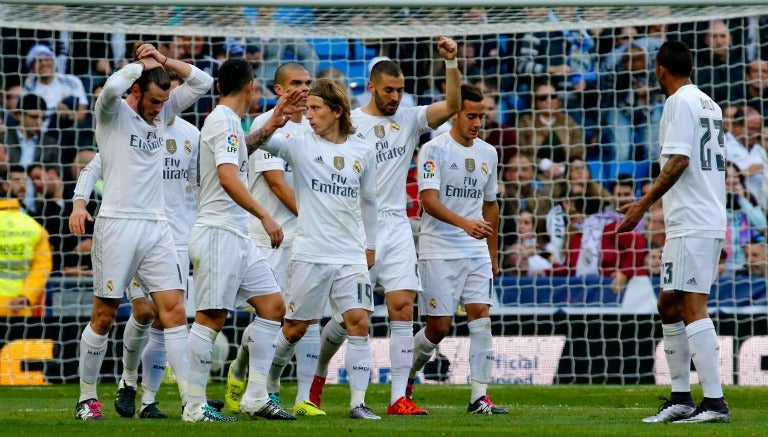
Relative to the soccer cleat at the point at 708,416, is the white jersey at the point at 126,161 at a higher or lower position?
higher

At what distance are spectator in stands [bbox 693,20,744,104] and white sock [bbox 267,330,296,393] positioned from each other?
7.25m

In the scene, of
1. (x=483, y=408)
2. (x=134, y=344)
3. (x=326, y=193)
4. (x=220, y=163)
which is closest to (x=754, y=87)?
(x=483, y=408)

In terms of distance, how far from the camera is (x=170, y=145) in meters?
9.57

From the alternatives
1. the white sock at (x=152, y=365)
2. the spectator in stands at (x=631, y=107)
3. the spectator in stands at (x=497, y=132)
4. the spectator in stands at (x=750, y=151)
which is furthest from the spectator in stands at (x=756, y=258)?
the white sock at (x=152, y=365)

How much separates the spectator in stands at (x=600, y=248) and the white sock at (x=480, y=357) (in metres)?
5.03

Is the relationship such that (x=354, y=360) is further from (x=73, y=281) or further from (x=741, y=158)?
(x=741, y=158)

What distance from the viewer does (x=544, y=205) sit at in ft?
48.8

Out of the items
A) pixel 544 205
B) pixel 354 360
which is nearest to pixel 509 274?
pixel 544 205

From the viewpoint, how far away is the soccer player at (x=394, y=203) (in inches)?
353

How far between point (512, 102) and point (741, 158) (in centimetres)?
271

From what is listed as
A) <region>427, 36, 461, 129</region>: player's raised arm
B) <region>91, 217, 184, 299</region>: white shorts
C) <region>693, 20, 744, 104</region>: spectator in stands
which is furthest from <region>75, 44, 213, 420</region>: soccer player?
<region>693, 20, 744, 104</region>: spectator in stands

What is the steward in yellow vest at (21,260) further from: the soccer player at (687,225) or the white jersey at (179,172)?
the soccer player at (687,225)

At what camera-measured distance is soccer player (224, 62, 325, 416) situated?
29.7ft

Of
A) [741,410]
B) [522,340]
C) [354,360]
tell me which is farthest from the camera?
[522,340]
